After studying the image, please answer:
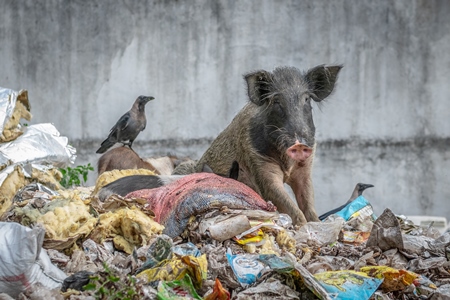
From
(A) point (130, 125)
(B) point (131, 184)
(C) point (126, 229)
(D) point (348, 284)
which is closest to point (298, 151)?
(B) point (131, 184)

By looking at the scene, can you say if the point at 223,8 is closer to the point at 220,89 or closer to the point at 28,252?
the point at 220,89

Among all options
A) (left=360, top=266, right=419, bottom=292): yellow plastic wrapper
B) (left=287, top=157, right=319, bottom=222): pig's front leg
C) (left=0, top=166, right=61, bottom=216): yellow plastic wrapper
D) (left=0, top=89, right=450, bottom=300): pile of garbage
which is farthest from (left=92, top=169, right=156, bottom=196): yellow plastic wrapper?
(left=360, top=266, right=419, bottom=292): yellow plastic wrapper

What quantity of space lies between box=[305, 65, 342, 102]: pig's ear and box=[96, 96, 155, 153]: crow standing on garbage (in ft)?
14.2

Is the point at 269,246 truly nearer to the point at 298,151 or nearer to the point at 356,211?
the point at 298,151

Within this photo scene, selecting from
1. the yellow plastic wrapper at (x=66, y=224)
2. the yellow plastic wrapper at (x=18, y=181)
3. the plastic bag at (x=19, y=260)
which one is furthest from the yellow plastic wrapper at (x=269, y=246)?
the yellow plastic wrapper at (x=18, y=181)

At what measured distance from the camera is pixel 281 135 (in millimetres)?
6773

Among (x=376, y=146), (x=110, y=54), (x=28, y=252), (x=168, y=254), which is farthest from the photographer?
(x=110, y=54)

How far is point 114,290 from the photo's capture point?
11.5 feet

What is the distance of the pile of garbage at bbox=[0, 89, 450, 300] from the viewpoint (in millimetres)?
3854

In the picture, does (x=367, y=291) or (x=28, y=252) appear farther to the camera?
(x=367, y=291)

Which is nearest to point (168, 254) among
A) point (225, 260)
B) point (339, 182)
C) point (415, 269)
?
point (225, 260)

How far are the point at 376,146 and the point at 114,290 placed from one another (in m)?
8.10

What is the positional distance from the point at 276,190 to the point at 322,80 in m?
1.12

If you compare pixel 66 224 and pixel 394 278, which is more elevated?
pixel 66 224
